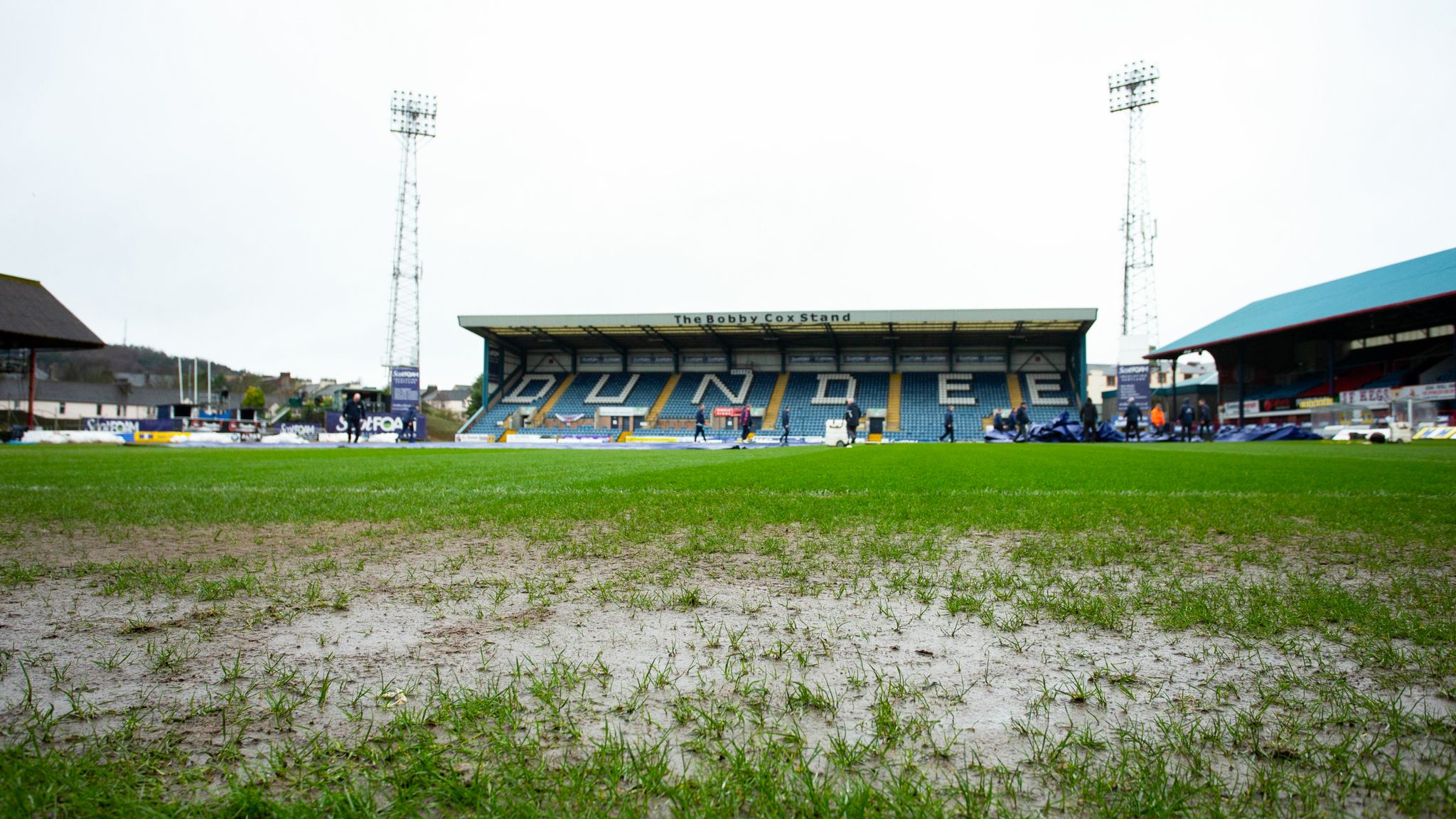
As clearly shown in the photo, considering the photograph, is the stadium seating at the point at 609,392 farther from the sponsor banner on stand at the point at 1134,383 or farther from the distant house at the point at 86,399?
the distant house at the point at 86,399

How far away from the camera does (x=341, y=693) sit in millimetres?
1492

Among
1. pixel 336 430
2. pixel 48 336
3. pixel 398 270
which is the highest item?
pixel 398 270

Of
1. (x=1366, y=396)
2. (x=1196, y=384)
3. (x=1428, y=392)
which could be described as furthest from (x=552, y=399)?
(x=1196, y=384)

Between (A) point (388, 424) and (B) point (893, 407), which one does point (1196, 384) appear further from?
(A) point (388, 424)

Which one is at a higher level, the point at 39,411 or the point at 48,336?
the point at 48,336

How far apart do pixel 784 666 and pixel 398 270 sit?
4206 centimetres

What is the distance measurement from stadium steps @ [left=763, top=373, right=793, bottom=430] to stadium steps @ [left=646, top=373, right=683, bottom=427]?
6.04 m

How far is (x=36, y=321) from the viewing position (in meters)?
31.9

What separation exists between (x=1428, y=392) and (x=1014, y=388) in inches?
633

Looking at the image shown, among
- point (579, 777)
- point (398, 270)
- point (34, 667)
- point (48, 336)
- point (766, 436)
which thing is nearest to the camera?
point (579, 777)

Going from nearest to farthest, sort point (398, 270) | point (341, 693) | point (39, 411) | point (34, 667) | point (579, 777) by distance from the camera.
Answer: point (579, 777)
point (341, 693)
point (34, 667)
point (398, 270)
point (39, 411)

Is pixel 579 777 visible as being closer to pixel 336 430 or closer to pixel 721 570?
pixel 721 570

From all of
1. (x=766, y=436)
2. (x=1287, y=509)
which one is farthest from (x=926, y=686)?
(x=766, y=436)

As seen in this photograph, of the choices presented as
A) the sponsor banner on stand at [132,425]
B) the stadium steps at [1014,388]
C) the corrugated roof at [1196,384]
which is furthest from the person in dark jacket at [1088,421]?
the sponsor banner on stand at [132,425]
